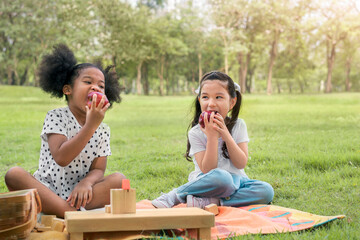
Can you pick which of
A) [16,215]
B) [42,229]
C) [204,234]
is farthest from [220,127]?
[16,215]

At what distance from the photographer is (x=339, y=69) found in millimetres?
47625

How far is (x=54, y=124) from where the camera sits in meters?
3.12

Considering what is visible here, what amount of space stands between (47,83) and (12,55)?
105 ft

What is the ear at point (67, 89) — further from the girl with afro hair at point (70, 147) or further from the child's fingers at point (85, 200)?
the child's fingers at point (85, 200)

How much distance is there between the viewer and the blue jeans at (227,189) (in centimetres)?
333

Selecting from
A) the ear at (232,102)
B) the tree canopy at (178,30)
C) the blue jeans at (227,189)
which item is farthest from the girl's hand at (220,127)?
the tree canopy at (178,30)

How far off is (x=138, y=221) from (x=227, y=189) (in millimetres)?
1125

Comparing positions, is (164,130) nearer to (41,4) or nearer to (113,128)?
(113,128)

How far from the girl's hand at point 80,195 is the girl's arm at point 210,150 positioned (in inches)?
36.4

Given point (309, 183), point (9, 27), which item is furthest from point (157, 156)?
point (9, 27)

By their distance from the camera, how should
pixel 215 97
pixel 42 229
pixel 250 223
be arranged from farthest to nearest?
pixel 215 97
pixel 250 223
pixel 42 229

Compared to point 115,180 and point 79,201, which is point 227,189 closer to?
point 115,180

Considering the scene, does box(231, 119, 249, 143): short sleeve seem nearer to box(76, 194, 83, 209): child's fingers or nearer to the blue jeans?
the blue jeans

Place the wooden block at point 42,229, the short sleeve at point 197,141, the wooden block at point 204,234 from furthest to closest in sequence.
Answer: the short sleeve at point 197,141, the wooden block at point 42,229, the wooden block at point 204,234
